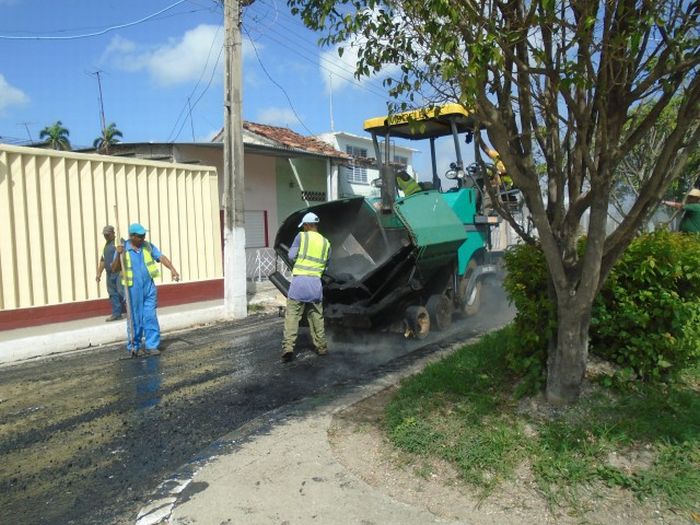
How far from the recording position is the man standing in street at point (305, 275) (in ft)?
22.4

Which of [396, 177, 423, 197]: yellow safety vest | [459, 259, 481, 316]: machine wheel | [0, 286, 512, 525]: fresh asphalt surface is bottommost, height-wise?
[0, 286, 512, 525]: fresh asphalt surface

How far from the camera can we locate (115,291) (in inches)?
362

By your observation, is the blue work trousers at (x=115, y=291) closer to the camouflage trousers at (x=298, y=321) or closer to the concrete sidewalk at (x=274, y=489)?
the camouflage trousers at (x=298, y=321)

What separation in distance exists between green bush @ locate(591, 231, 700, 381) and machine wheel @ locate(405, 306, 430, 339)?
3.50m

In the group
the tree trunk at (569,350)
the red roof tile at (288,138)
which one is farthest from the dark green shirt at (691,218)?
the red roof tile at (288,138)

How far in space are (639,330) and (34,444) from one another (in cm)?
458

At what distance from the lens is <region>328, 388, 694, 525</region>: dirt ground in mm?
3029

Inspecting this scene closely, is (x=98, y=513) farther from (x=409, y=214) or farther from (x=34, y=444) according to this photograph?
(x=409, y=214)

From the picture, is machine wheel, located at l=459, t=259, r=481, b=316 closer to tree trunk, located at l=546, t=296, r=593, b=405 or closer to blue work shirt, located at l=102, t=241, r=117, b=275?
tree trunk, located at l=546, t=296, r=593, b=405

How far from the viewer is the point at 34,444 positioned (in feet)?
14.9

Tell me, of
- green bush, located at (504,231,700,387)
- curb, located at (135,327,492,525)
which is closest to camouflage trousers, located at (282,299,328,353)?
curb, located at (135,327,492,525)

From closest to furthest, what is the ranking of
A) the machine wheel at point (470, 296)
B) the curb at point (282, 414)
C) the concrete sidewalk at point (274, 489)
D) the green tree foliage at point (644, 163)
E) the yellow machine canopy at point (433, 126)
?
1. the concrete sidewalk at point (274, 489)
2. the curb at point (282, 414)
3. the green tree foliage at point (644, 163)
4. the yellow machine canopy at point (433, 126)
5. the machine wheel at point (470, 296)

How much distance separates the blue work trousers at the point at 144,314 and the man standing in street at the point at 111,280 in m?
1.73

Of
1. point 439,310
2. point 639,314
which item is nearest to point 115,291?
point 439,310
